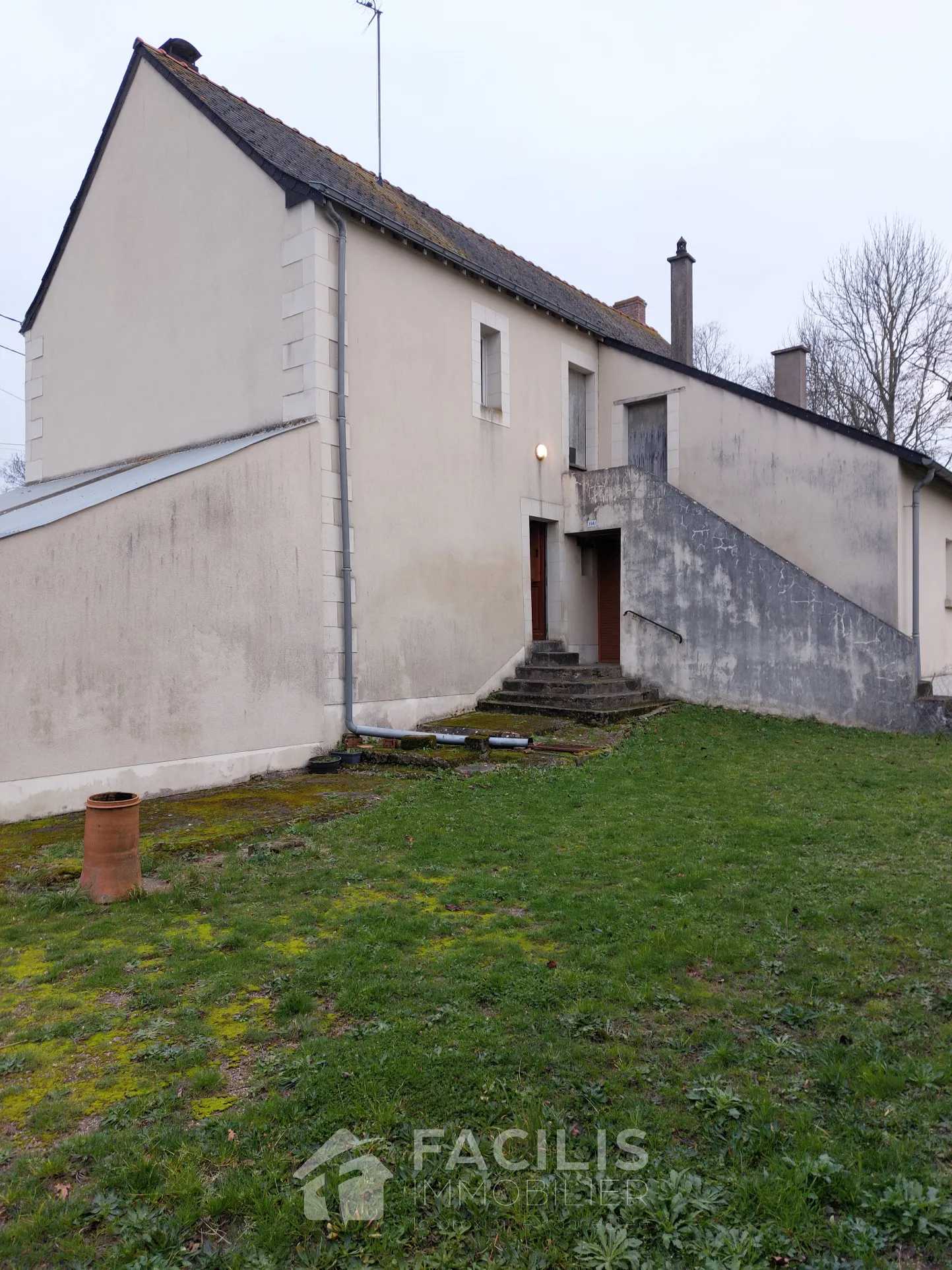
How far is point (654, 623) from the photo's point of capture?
12031 millimetres

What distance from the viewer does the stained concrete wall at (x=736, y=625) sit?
→ 1042cm

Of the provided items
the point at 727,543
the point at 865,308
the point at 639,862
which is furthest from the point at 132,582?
the point at 865,308

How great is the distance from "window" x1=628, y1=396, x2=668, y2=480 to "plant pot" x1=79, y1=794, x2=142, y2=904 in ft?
34.8

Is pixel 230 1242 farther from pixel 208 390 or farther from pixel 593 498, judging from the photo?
pixel 593 498

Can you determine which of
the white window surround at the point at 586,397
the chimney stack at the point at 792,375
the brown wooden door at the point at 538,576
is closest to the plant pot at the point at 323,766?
the brown wooden door at the point at 538,576

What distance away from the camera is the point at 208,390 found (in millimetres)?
9906

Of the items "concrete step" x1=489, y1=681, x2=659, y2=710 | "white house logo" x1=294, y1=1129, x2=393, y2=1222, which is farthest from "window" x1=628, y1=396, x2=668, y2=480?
"white house logo" x1=294, y1=1129, x2=393, y2=1222

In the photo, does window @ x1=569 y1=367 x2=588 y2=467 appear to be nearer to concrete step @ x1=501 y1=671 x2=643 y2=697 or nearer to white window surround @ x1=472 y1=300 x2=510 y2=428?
white window surround @ x1=472 y1=300 x2=510 y2=428

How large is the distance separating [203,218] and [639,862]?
29.6ft

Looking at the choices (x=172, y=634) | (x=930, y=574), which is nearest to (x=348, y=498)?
(x=172, y=634)

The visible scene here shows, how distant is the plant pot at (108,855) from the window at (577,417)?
10.6 meters

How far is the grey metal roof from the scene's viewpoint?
707 cm

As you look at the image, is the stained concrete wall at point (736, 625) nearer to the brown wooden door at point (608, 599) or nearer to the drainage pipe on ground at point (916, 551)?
the drainage pipe on ground at point (916, 551)

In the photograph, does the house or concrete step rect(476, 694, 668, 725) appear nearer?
the house
